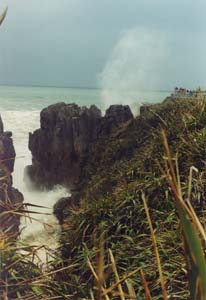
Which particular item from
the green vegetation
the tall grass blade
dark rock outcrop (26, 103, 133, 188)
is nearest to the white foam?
dark rock outcrop (26, 103, 133, 188)

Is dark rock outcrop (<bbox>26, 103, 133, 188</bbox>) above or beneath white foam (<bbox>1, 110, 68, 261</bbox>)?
above

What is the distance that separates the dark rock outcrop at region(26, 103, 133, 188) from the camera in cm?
1232

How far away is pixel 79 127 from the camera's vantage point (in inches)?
487

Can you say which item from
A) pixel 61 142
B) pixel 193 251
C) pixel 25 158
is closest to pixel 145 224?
pixel 193 251

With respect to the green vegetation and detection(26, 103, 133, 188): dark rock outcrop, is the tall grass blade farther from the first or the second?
detection(26, 103, 133, 188): dark rock outcrop

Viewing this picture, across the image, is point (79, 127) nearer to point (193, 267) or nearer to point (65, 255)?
point (65, 255)

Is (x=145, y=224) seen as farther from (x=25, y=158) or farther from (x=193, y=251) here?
(x=25, y=158)

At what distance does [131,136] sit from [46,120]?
6.79 m

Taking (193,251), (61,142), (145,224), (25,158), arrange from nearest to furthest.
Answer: (193,251) → (145,224) → (61,142) → (25,158)

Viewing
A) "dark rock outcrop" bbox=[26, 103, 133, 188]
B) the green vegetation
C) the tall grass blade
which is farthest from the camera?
"dark rock outcrop" bbox=[26, 103, 133, 188]

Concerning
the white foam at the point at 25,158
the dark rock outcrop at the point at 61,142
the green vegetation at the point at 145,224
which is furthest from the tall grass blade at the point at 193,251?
the dark rock outcrop at the point at 61,142

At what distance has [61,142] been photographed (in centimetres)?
1343

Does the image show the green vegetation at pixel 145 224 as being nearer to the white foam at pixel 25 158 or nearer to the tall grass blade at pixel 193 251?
the tall grass blade at pixel 193 251

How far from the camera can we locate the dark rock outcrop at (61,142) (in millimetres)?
12320
